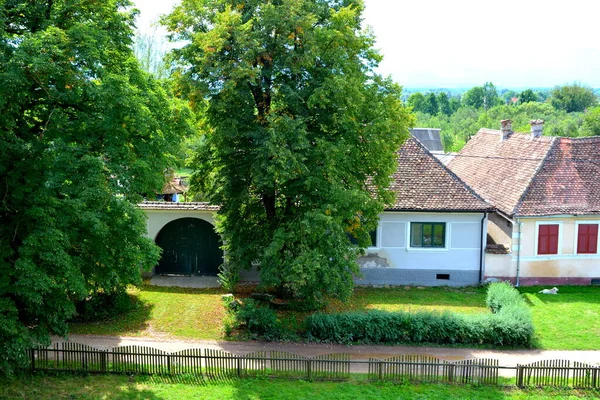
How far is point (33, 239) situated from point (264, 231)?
928 centimetres

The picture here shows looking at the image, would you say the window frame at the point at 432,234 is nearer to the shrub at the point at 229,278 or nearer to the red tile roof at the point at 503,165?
the red tile roof at the point at 503,165

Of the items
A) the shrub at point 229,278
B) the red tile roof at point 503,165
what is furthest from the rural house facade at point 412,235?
the red tile roof at point 503,165

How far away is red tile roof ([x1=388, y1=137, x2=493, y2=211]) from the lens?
87.7 feet

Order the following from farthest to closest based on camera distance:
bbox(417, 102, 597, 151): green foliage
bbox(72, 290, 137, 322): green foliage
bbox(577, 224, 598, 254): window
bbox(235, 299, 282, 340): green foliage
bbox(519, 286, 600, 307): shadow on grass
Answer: bbox(417, 102, 597, 151): green foliage, bbox(577, 224, 598, 254): window, bbox(519, 286, 600, 307): shadow on grass, bbox(72, 290, 137, 322): green foliage, bbox(235, 299, 282, 340): green foliage

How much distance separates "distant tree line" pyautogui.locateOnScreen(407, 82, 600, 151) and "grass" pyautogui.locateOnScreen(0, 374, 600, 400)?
59.3 meters

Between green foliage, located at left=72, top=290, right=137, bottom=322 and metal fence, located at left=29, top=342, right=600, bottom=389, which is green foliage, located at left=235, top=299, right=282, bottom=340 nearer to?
metal fence, located at left=29, top=342, right=600, bottom=389

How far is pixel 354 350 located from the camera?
64.5 ft

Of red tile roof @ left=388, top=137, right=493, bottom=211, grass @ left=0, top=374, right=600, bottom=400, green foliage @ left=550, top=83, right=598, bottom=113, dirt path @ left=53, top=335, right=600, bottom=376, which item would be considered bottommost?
grass @ left=0, top=374, right=600, bottom=400

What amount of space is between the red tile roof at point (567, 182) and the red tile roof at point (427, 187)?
2.64 meters

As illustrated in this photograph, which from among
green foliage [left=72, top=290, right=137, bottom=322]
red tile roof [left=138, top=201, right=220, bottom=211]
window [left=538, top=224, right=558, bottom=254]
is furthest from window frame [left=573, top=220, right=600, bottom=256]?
green foliage [left=72, top=290, right=137, bottom=322]

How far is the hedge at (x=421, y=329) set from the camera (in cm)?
2003

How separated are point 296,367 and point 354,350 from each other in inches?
118

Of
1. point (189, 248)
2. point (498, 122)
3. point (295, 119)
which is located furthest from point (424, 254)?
point (498, 122)

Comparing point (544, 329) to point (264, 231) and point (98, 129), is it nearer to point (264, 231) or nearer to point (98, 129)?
point (264, 231)
